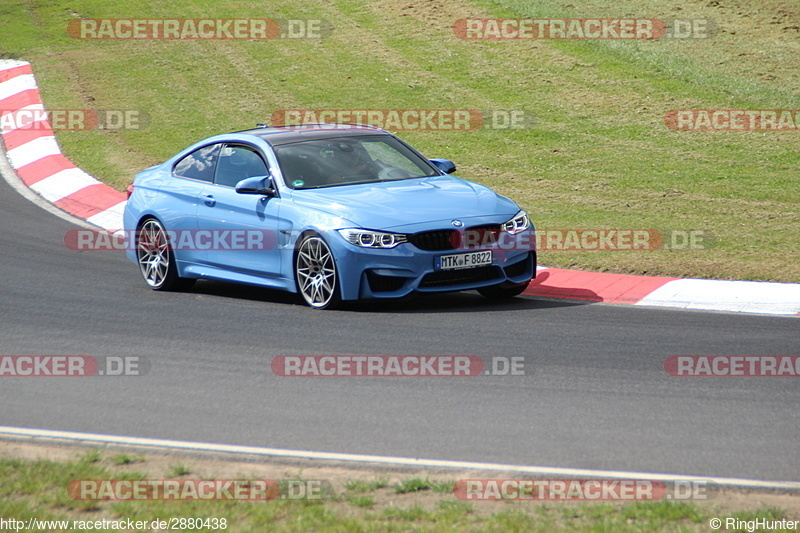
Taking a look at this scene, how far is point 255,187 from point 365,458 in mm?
4790

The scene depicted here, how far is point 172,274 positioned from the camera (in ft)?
36.4

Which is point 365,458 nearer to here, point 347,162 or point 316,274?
point 316,274

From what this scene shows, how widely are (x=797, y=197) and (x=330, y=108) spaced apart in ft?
29.1

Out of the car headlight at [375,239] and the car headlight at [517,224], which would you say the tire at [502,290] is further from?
the car headlight at [375,239]

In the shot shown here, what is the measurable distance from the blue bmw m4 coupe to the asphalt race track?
0.35 metres

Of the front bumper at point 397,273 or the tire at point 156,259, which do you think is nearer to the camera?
the front bumper at point 397,273

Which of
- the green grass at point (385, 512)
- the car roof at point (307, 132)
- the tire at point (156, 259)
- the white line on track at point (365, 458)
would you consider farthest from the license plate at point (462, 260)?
the green grass at point (385, 512)

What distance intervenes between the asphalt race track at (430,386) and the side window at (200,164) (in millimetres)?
1222

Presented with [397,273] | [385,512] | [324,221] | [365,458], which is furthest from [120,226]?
[385,512]

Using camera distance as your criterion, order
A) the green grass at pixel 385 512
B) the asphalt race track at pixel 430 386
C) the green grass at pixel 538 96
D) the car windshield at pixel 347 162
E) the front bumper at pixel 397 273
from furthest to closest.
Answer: the green grass at pixel 538 96 < the car windshield at pixel 347 162 < the front bumper at pixel 397 273 < the asphalt race track at pixel 430 386 < the green grass at pixel 385 512

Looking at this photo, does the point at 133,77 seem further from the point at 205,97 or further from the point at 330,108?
the point at 330,108

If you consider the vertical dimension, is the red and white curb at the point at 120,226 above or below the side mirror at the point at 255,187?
below

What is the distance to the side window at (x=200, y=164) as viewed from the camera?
10969mm

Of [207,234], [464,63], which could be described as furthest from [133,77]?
[207,234]
